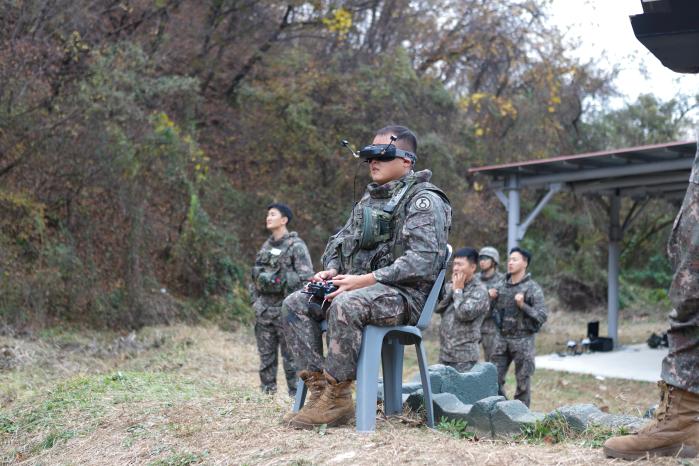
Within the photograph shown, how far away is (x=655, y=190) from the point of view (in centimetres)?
1645

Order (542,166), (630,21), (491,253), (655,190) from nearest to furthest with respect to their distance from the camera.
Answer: (630,21)
(491,253)
(542,166)
(655,190)

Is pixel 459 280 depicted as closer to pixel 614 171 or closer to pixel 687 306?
pixel 687 306

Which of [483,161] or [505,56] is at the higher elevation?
[505,56]

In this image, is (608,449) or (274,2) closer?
(608,449)

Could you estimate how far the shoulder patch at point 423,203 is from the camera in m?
5.28

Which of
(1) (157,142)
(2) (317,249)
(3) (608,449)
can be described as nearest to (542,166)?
(2) (317,249)

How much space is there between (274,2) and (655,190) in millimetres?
9070

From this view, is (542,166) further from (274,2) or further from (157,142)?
(274,2)

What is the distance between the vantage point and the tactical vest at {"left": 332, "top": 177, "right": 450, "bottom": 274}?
541cm

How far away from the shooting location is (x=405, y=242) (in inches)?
207

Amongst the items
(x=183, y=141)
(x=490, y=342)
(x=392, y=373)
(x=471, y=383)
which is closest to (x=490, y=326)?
(x=490, y=342)

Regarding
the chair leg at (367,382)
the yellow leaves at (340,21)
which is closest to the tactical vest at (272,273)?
the chair leg at (367,382)

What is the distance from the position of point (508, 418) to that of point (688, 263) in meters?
1.70

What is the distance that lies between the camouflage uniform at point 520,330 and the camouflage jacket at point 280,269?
2.04m
